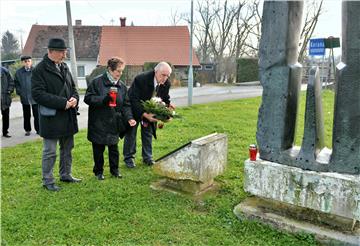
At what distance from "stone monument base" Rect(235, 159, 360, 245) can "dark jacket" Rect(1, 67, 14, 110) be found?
21.7 ft

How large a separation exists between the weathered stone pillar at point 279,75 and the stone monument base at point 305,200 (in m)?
0.23

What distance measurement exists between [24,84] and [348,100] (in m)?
7.44

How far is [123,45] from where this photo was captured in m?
32.5

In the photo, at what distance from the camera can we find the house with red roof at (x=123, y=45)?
3189 centimetres

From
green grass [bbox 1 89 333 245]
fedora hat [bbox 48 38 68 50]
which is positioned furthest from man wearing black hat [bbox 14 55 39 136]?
fedora hat [bbox 48 38 68 50]

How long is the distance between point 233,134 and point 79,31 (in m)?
29.8

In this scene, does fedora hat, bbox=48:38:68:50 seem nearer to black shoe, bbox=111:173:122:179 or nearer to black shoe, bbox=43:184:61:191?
black shoe, bbox=43:184:61:191

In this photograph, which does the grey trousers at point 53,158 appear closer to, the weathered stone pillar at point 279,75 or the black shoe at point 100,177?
the black shoe at point 100,177

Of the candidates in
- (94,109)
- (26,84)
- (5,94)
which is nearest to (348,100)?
(94,109)

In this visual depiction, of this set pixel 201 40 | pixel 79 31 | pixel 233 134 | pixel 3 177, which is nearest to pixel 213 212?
pixel 3 177

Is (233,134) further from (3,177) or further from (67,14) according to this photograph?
(67,14)

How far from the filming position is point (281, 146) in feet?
13.4

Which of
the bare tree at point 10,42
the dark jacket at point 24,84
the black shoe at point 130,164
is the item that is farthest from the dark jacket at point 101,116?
the bare tree at point 10,42

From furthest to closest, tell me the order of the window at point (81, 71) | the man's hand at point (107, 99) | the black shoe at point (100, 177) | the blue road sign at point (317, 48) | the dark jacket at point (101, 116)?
the window at point (81, 71) → the blue road sign at point (317, 48) → the black shoe at point (100, 177) → the dark jacket at point (101, 116) → the man's hand at point (107, 99)
